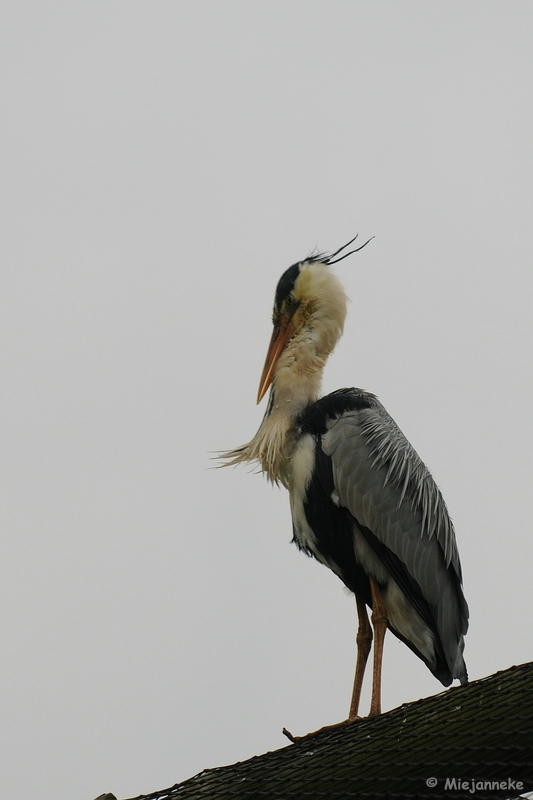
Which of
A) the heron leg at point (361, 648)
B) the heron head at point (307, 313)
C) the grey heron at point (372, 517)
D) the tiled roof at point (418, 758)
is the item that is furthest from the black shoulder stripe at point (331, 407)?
the tiled roof at point (418, 758)

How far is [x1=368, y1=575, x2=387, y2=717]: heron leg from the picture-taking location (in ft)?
16.3

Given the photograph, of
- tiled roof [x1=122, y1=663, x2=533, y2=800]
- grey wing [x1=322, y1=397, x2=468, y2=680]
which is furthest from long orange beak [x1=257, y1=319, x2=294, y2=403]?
tiled roof [x1=122, y1=663, x2=533, y2=800]

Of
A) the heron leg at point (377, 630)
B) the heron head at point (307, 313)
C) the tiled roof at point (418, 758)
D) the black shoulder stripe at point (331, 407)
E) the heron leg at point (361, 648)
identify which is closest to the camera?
the tiled roof at point (418, 758)

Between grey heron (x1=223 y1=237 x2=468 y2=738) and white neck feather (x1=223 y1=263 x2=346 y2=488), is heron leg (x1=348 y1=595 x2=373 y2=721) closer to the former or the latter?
grey heron (x1=223 y1=237 x2=468 y2=738)

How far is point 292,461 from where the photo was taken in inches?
218

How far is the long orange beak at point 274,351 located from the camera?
6.14 meters

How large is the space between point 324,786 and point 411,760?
0.86 ft

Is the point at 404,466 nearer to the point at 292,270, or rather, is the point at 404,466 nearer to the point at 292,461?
the point at 292,461

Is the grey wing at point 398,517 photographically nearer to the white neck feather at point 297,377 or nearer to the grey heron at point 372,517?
the grey heron at point 372,517

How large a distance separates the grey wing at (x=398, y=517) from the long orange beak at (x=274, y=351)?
2.61ft

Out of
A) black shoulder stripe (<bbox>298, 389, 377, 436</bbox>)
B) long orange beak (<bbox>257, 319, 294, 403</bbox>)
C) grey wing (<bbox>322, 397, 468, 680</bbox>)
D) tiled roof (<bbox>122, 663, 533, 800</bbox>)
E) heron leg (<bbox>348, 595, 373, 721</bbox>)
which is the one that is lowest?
tiled roof (<bbox>122, 663, 533, 800</bbox>)

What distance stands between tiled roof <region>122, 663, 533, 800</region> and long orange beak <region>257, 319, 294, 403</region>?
332 centimetres

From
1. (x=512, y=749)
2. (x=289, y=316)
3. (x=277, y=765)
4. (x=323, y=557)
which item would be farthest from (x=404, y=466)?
(x=512, y=749)

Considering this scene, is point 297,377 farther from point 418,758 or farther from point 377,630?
point 418,758
